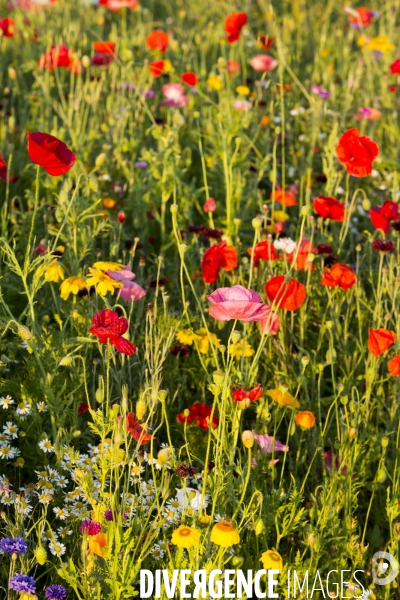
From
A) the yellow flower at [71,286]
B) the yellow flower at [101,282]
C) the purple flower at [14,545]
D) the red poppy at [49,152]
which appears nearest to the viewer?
the purple flower at [14,545]

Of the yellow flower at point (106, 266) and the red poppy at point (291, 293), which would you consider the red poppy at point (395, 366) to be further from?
the yellow flower at point (106, 266)

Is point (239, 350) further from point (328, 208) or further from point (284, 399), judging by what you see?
point (328, 208)

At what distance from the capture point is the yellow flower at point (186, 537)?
157 centimetres

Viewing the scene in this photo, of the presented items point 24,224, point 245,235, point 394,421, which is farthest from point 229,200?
point 394,421

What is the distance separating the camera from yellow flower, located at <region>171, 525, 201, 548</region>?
61.6 inches

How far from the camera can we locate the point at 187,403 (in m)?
2.42

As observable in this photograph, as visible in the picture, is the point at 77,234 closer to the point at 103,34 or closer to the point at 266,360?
the point at 266,360

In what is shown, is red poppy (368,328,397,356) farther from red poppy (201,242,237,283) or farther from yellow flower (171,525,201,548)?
yellow flower (171,525,201,548)

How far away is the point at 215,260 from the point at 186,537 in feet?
3.18

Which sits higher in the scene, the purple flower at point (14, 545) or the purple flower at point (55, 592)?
the purple flower at point (14, 545)

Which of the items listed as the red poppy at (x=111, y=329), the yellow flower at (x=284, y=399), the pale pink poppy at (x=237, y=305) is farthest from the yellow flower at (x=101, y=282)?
the yellow flower at (x=284, y=399)

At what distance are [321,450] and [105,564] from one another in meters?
0.72

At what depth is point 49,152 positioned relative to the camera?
1.96 meters

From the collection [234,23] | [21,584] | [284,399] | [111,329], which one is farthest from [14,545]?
[234,23]
